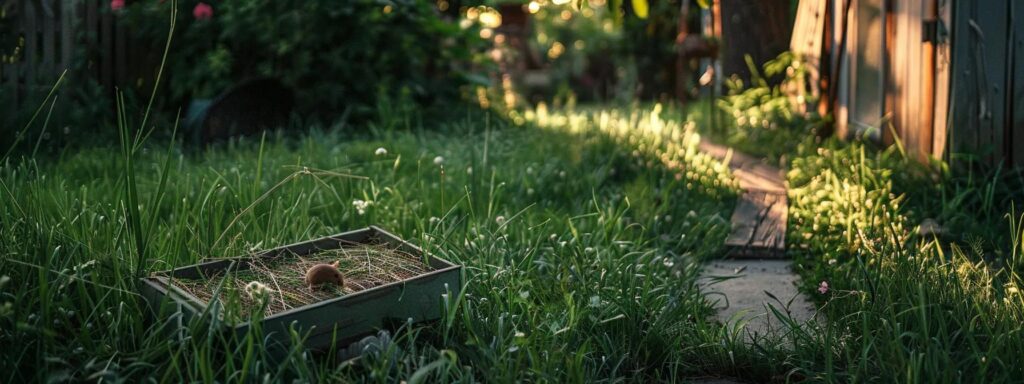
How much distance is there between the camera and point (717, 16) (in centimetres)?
849

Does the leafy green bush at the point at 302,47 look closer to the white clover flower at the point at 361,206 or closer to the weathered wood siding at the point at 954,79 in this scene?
the white clover flower at the point at 361,206

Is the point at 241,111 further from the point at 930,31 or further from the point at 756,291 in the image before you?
the point at 930,31

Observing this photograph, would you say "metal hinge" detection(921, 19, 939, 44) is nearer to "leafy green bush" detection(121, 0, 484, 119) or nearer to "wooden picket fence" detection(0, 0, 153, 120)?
"leafy green bush" detection(121, 0, 484, 119)

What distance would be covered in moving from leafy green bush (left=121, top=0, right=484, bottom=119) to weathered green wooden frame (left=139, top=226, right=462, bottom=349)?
157 inches

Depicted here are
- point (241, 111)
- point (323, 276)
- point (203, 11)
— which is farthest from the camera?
point (203, 11)

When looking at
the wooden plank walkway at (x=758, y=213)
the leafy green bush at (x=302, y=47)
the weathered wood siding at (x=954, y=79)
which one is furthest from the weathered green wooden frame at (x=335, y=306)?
the leafy green bush at (x=302, y=47)

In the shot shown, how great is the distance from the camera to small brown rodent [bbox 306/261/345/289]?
2842 mm

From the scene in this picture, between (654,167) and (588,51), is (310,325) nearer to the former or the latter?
(654,167)

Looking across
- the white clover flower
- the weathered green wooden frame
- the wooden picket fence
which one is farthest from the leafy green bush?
the weathered green wooden frame

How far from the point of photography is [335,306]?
2.67 metres

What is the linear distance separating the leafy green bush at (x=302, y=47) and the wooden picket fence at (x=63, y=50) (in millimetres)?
171

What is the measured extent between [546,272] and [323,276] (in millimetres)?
Answer: 977

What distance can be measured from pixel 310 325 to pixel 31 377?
659 mm

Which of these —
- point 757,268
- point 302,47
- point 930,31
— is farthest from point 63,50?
point 930,31
